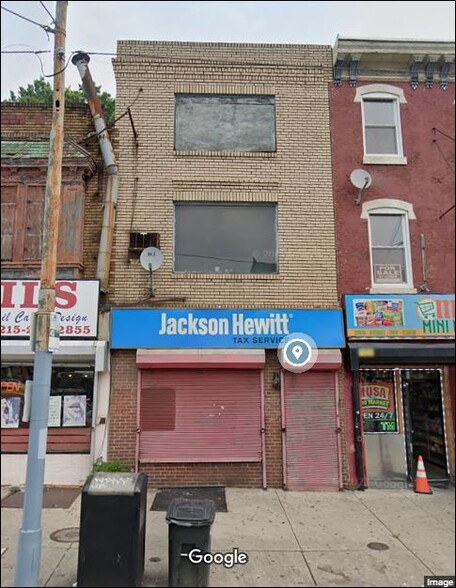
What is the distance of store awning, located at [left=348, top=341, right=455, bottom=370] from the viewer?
9.71 metres

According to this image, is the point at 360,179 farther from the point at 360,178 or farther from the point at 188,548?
the point at 188,548

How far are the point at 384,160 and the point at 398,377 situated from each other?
4.99 m

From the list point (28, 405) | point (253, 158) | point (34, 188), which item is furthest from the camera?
point (253, 158)

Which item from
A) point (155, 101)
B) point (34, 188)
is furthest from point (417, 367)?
point (34, 188)

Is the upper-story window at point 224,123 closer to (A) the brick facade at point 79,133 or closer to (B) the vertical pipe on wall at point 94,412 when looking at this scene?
(A) the brick facade at point 79,133

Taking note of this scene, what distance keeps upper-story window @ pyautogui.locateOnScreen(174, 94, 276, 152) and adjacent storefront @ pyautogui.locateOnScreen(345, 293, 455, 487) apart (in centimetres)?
442

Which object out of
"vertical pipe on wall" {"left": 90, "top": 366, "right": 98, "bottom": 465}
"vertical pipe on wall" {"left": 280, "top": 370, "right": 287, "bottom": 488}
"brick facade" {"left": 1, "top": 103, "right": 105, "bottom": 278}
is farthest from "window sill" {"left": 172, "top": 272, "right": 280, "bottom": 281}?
"vertical pipe on wall" {"left": 90, "top": 366, "right": 98, "bottom": 465}

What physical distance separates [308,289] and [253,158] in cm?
332

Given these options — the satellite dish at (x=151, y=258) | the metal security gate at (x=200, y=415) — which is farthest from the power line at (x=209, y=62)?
the metal security gate at (x=200, y=415)

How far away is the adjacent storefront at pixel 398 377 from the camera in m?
9.79

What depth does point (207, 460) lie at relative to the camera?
9.47 metres

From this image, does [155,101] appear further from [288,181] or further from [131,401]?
[131,401]

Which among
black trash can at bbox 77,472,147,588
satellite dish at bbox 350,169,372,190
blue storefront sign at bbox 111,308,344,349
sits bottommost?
black trash can at bbox 77,472,147,588

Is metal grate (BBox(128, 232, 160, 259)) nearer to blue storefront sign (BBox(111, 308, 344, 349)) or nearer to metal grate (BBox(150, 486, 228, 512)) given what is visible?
blue storefront sign (BBox(111, 308, 344, 349))
